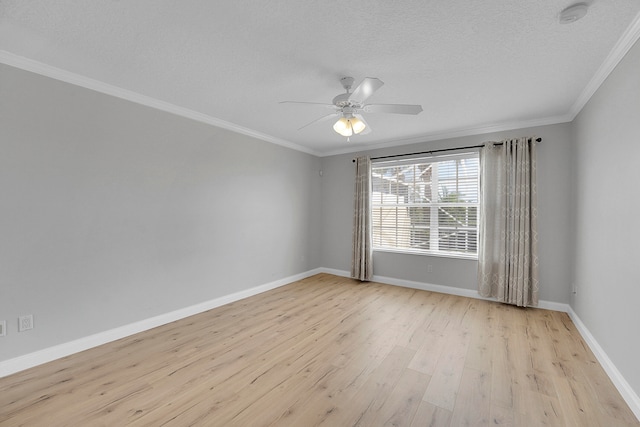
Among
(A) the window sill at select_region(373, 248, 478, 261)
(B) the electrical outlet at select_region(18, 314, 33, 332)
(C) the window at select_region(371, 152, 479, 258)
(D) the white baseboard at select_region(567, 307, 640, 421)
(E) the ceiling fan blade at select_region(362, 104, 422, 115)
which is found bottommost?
(D) the white baseboard at select_region(567, 307, 640, 421)

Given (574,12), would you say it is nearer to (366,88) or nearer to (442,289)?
(366,88)

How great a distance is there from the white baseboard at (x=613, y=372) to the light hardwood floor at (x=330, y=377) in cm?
5

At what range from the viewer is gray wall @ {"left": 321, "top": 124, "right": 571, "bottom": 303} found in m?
3.59

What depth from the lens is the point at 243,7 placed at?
1.67m

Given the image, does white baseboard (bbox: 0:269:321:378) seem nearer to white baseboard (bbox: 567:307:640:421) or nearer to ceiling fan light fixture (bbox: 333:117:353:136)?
ceiling fan light fixture (bbox: 333:117:353:136)

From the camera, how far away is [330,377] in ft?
7.18

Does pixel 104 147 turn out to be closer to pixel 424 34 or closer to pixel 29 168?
pixel 29 168

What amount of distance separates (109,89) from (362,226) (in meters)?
4.02

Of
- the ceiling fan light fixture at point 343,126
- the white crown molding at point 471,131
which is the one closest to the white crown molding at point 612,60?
the white crown molding at point 471,131

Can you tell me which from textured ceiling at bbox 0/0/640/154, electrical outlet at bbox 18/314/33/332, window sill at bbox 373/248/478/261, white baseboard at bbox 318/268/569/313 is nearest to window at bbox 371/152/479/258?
window sill at bbox 373/248/478/261

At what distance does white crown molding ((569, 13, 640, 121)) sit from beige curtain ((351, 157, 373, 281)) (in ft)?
9.55

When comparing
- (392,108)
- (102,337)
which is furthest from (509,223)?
(102,337)

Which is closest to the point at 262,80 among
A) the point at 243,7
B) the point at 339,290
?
the point at 243,7

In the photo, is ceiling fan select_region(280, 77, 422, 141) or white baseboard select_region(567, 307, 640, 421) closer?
white baseboard select_region(567, 307, 640, 421)
